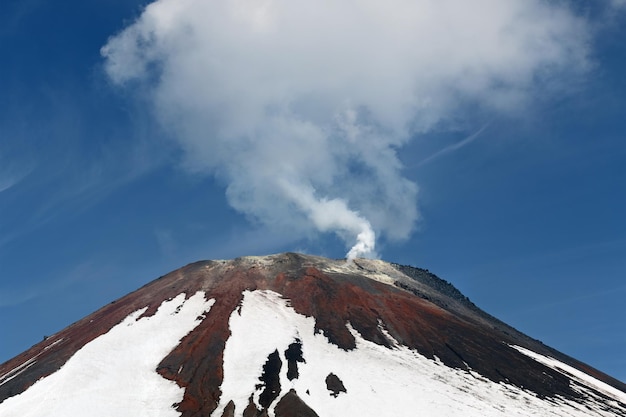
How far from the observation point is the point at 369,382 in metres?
56.8

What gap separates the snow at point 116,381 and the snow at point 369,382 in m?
6.12

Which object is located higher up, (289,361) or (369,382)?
(289,361)

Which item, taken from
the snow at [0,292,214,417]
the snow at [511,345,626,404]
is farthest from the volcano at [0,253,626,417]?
the snow at [511,345,626,404]

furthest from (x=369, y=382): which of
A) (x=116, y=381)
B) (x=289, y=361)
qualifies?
(x=116, y=381)

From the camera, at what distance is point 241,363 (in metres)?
59.7

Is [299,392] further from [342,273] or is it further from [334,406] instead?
[342,273]

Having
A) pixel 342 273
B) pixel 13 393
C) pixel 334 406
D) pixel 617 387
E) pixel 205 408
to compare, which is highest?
pixel 342 273

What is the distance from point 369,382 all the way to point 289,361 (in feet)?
26.8

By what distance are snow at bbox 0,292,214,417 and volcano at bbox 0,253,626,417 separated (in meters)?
0.17

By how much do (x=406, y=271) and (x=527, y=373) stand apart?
45.5 meters

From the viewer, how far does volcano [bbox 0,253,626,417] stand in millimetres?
53000

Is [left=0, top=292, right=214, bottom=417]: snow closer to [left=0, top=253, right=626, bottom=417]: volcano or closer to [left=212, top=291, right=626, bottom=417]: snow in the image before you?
[left=0, top=253, right=626, bottom=417]: volcano

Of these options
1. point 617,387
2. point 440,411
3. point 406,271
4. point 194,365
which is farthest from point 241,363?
point 406,271

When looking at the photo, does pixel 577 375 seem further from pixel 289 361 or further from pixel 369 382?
pixel 289 361
